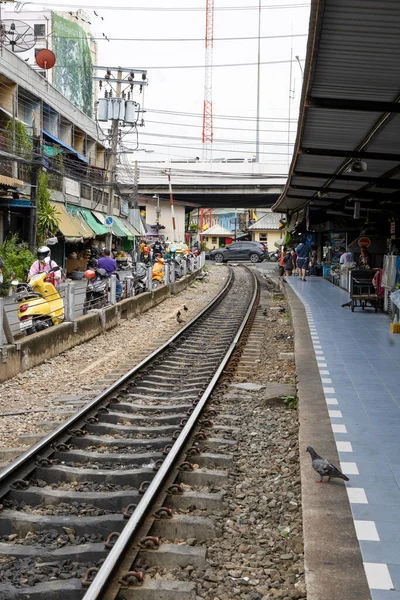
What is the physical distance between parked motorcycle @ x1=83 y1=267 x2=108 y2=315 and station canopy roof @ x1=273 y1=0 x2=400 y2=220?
5.16m

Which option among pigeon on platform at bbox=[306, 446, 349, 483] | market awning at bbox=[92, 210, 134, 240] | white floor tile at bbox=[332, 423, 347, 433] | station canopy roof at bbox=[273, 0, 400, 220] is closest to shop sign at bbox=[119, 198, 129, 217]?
market awning at bbox=[92, 210, 134, 240]

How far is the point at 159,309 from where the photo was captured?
22.6m

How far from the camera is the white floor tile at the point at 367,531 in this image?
15.2 ft

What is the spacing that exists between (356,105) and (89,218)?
2957cm

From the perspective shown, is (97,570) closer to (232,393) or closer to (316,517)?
(316,517)

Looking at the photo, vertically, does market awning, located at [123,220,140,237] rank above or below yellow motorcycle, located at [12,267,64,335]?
above

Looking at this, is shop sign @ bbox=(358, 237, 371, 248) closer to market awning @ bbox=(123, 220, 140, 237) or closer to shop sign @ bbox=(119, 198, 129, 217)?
market awning @ bbox=(123, 220, 140, 237)

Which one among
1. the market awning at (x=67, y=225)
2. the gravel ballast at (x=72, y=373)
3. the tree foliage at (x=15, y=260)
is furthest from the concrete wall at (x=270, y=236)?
the gravel ballast at (x=72, y=373)

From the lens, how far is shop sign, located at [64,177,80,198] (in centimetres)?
3373

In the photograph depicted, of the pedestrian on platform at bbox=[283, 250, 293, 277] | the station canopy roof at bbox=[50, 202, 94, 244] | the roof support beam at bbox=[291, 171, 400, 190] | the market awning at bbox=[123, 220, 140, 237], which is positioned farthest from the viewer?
the market awning at bbox=[123, 220, 140, 237]

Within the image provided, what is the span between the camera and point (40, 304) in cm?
1295

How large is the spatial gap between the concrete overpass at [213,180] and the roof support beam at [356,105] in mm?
47216

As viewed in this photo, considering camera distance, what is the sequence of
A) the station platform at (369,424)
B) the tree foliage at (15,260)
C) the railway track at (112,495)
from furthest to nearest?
1. the tree foliage at (15,260)
2. the station platform at (369,424)
3. the railway track at (112,495)

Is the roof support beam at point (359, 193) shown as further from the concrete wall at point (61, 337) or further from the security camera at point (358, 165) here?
the concrete wall at point (61, 337)
